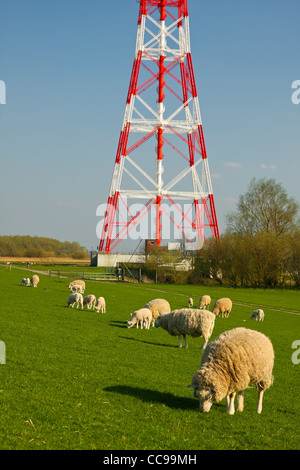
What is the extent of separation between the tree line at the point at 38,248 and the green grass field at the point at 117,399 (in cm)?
11683

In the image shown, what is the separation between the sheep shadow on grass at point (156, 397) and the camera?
8555mm

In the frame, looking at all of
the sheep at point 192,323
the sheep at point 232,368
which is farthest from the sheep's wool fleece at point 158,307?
the sheep at point 232,368

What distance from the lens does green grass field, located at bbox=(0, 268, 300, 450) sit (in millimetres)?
6770

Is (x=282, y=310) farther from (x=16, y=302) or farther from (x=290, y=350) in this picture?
(x=16, y=302)

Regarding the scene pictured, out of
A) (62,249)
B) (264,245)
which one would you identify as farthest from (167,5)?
(62,249)

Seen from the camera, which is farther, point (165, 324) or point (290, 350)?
point (290, 350)

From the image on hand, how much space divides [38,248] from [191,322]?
135 meters

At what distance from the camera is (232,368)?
26.7ft

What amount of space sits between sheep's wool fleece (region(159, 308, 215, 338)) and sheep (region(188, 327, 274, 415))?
5297mm

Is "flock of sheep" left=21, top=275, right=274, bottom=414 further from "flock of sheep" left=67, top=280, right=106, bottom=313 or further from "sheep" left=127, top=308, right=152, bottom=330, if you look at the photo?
"flock of sheep" left=67, top=280, right=106, bottom=313

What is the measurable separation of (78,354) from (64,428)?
5.31 metres

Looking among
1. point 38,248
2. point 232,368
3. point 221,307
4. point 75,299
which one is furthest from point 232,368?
point 38,248

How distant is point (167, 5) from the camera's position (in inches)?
2468
